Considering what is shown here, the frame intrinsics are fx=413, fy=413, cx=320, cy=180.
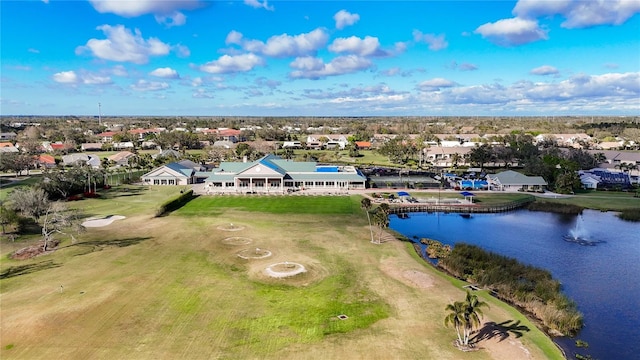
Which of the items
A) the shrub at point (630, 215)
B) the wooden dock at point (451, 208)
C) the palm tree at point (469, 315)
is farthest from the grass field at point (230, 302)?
the shrub at point (630, 215)

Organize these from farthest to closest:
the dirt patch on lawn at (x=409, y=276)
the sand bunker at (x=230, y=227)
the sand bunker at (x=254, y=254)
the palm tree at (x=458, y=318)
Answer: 1. the sand bunker at (x=230, y=227)
2. the sand bunker at (x=254, y=254)
3. the dirt patch on lawn at (x=409, y=276)
4. the palm tree at (x=458, y=318)

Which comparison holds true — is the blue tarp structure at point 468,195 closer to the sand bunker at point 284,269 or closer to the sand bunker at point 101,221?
the sand bunker at point 284,269

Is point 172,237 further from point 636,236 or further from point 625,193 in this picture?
point 625,193

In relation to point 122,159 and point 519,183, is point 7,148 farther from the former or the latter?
point 519,183

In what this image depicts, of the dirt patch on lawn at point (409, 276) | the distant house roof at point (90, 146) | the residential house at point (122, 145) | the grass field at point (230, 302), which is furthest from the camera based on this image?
the residential house at point (122, 145)

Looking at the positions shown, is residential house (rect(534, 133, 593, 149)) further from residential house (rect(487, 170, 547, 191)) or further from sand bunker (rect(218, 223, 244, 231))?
sand bunker (rect(218, 223, 244, 231))

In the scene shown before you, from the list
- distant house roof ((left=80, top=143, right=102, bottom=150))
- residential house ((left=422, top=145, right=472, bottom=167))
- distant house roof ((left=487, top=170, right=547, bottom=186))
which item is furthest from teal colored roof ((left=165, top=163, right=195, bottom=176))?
distant house roof ((left=80, top=143, right=102, bottom=150))
